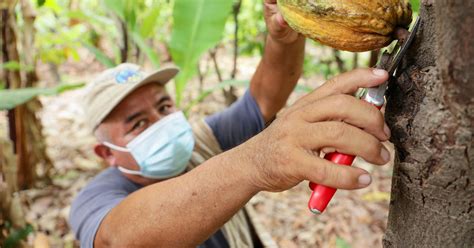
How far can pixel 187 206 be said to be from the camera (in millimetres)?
787

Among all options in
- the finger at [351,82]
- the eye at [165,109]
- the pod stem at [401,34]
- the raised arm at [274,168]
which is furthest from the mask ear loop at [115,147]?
the pod stem at [401,34]

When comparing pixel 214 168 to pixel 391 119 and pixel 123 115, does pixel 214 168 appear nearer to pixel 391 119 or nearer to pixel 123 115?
pixel 391 119

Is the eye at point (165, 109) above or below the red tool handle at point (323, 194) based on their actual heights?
below

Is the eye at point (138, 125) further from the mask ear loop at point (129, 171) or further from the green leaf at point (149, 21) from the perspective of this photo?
the green leaf at point (149, 21)

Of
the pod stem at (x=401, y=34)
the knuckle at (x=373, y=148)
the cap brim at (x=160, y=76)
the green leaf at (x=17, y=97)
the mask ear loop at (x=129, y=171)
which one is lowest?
the mask ear loop at (x=129, y=171)

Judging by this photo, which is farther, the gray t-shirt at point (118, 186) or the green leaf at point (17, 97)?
the green leaf at point (17, 97)

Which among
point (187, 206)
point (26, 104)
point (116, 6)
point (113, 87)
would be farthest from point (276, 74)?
point (26, 104)

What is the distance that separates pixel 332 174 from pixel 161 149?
98 centimetres

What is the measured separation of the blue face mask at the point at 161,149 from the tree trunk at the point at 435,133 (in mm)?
934

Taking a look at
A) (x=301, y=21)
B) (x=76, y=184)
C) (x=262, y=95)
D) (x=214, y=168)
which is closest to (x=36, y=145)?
(x=76, y=184)

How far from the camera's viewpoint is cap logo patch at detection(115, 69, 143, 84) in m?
1.55

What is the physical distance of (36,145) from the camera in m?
2.47

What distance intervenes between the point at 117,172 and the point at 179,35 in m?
0.74

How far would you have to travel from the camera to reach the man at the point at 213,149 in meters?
0.60
